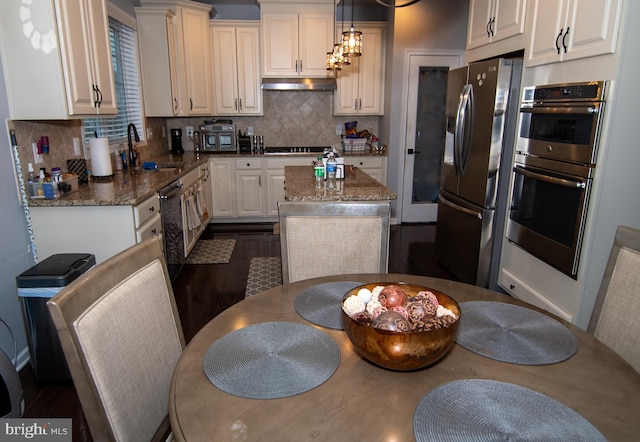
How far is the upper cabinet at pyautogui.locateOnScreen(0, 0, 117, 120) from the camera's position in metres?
2.23

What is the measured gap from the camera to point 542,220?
254cm

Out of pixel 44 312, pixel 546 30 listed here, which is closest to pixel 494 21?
pixel 546 30

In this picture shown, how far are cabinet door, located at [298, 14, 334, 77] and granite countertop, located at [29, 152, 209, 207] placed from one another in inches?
79.0

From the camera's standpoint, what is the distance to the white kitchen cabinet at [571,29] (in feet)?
6.48

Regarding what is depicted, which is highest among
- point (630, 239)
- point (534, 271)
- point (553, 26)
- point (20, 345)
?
point (553, 26)

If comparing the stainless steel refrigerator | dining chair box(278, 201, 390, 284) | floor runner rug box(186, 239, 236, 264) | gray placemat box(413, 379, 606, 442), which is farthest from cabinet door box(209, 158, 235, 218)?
gray placemat box(413, 379, 606, 442)

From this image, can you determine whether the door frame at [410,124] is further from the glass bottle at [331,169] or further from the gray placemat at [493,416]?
the gray placemat at [493,416]

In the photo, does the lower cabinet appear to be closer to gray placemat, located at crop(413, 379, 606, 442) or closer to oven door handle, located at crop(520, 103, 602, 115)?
gray placemat, located at crop(413, 379, 606, 442)

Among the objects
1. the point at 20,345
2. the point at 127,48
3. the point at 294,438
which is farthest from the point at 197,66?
the point at 294,438

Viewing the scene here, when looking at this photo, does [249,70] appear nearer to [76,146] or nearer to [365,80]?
[365,80]

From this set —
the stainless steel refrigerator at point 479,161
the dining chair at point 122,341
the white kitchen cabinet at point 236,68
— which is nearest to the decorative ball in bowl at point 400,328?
the dining chair at point 122,341

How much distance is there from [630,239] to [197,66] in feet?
15.3

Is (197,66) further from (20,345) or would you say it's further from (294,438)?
(294,438)

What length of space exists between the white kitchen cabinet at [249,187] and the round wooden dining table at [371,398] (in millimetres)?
4144
